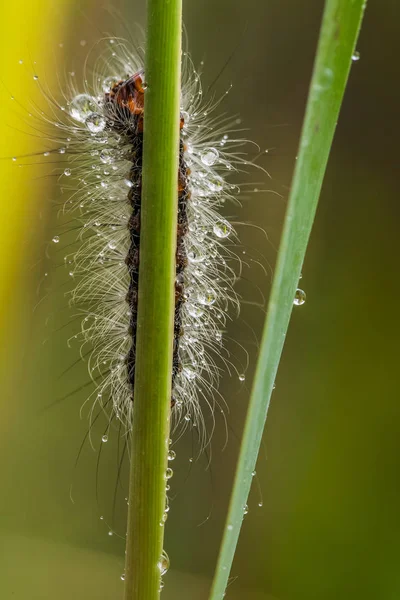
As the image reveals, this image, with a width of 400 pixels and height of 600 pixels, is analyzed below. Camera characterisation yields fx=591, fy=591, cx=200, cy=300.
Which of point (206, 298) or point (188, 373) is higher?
point (206, 298)

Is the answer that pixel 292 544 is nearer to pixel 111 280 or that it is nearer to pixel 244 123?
pixel 111 280

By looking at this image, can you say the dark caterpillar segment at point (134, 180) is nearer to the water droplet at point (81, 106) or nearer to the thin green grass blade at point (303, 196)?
the water droplet at point (81, 106)

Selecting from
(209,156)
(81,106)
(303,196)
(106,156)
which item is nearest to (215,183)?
(209,156)

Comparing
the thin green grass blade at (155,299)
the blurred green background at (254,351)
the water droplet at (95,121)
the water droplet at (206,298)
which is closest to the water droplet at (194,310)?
the water droplet at (206,298)

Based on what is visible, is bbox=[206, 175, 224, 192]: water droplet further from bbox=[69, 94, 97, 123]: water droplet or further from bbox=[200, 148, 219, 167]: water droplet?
bbox=[69, 94, 97, 123]: water droplet

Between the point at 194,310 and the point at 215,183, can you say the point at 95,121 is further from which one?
the point at 194,310

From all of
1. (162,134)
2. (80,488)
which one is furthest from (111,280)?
(80,488)

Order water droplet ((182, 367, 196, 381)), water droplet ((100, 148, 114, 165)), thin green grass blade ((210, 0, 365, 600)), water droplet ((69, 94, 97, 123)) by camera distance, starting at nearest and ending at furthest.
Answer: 1. thin green grass blade ((210, 0, 365, 600))
2. water droplet ((69, 94, 97, 123))
3. water droplet ((100, 148, 114, 165))
4. water droplet ((182, 367, 196, 381))

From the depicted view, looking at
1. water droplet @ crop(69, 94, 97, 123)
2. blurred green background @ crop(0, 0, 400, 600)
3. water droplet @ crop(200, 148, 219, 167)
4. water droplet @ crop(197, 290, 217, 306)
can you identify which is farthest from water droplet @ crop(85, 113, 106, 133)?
blurred green background @ crop(0, 0, 400, 600)
